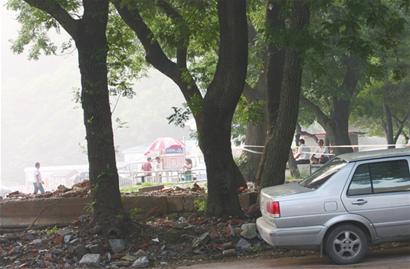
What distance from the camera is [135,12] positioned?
544 inches

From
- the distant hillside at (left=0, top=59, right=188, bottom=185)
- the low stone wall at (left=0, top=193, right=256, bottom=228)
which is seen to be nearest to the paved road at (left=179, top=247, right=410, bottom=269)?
the low stone wall at (left=0, top=193, right=256, bottom=228)

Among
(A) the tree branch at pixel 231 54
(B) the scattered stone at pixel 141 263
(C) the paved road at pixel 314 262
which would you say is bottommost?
(C) the paved road at pixel 314 262

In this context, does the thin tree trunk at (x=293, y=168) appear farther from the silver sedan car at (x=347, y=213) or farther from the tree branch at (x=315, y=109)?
the silver sedan car at (x=347, y=213)

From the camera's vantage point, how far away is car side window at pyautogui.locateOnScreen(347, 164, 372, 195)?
870cm

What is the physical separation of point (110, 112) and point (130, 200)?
342 cm

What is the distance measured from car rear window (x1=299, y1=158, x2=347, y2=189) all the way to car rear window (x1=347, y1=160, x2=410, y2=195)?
0.31 metres

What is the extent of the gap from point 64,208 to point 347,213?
7649 mm

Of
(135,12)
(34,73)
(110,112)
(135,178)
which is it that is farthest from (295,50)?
(34,73)

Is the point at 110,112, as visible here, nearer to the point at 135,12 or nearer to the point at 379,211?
the point at 135,12

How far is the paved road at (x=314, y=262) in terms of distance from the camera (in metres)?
8.59

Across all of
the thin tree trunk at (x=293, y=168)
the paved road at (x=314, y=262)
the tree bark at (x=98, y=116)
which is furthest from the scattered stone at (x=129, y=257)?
the thin tree trunk at (x=293, y=168)

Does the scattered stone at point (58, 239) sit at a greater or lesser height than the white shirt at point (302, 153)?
lesser

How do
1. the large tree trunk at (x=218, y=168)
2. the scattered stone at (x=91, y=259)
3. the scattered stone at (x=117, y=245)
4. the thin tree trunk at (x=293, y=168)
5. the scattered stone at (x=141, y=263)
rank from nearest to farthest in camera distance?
1. the scattered stone at (x=141, y=263)
2. the scattered stone at (x=91, y=259)
3. the scattered stone at (x=117, y=245)
4. the large tree trunk at (x=218, y=168)
5. the thin tree trunk at (x=293, y=168)

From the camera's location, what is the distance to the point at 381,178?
8.77 meters
